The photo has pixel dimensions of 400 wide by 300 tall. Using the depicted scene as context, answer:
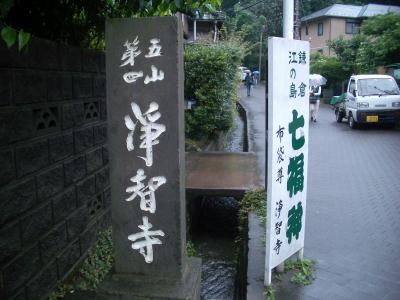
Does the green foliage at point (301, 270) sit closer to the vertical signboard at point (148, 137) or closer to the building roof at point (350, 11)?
the vertical signboard at point (148, 137)

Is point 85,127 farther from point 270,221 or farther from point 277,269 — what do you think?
point 277,269

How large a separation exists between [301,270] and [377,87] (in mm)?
13095

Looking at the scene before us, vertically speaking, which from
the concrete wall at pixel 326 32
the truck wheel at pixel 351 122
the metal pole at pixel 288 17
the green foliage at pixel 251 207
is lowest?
the green foliage at pixel 251 207

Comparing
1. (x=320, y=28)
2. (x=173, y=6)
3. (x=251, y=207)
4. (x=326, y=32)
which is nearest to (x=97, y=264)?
(x=251, y=207)

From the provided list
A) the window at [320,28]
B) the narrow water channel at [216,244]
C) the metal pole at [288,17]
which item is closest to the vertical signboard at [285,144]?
the metal pole at [288,17]

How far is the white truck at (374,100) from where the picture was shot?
610 inches

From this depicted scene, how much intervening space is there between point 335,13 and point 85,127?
41243 millimetres

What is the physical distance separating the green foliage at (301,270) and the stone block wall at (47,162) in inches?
91.8

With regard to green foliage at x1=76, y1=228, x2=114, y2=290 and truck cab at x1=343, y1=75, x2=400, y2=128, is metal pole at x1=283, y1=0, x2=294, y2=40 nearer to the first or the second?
green foliage at x1=76, y1=228, x2=114, y2=290

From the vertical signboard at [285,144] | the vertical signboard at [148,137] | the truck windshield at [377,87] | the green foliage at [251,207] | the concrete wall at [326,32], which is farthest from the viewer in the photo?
the concrete wall at [326,32]

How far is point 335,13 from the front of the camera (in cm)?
4138

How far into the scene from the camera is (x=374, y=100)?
50.9 ft

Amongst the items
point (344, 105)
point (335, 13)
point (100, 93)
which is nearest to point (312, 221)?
point (100, 93)

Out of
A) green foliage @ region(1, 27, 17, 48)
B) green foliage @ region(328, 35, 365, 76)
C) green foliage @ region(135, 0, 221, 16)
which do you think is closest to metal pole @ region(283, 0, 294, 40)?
green foliage @ region(135, 0, 221, 16)
